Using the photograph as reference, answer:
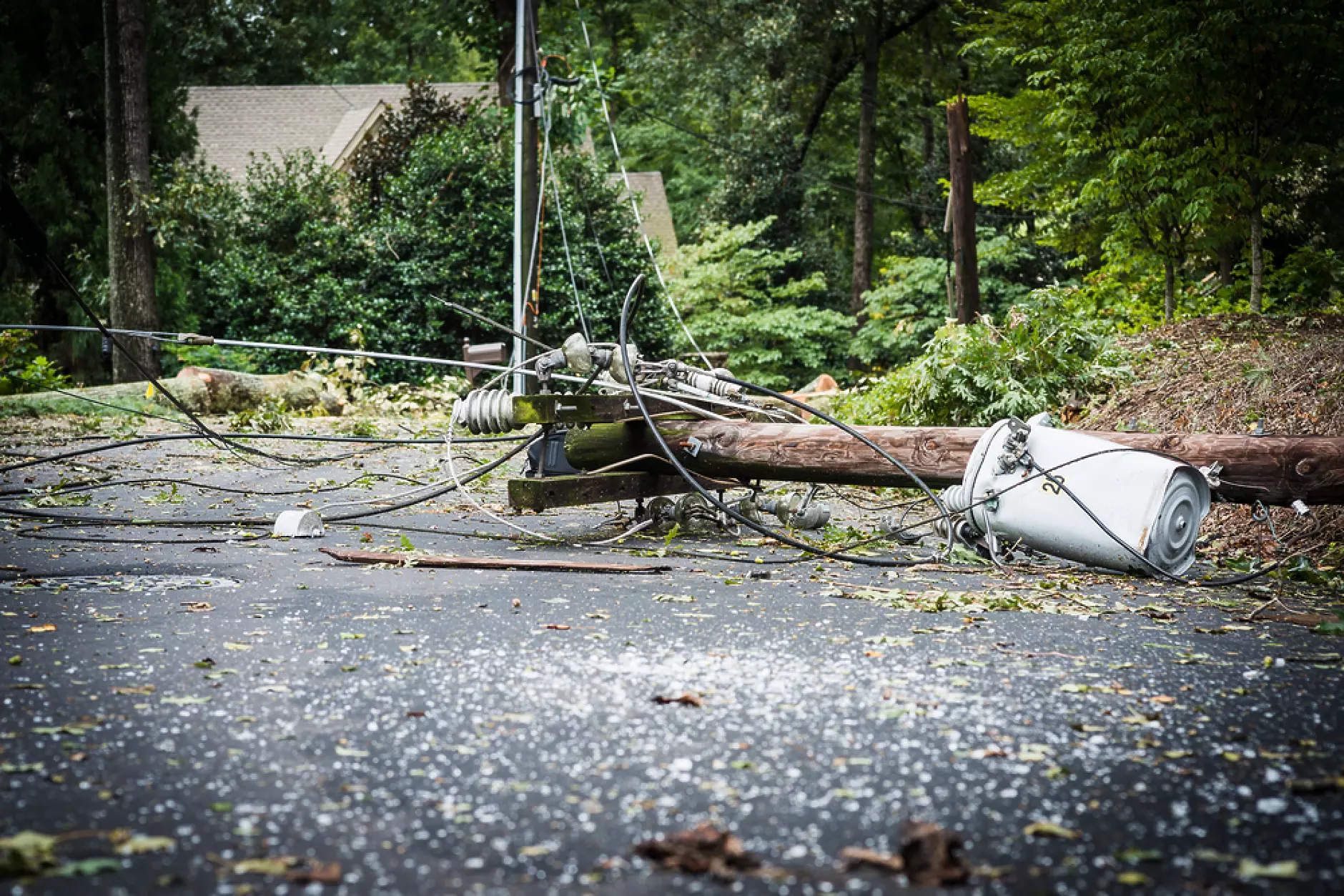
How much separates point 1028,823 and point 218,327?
58.7 ft

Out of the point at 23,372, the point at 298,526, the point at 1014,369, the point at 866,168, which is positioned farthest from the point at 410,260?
the point at 298,526

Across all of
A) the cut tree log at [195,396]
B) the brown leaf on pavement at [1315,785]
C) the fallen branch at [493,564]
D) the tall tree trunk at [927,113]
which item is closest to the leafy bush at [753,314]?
the tall tree trunk at [927,113]

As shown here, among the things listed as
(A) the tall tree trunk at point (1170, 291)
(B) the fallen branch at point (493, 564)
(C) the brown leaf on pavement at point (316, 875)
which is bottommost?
(B) the fallen branch at point (493, 564)

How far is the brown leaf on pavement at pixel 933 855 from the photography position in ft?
6.63

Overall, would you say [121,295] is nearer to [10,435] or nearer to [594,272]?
[10,435]

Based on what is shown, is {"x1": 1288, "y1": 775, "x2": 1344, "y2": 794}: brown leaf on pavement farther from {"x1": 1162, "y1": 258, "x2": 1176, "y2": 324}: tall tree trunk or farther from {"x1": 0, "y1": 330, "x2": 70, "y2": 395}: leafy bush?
{"x1": 0, "y1": 330, "x2": 70, "y2": 395}: leafy bush

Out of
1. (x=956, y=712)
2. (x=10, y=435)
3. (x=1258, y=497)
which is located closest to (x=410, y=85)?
(x=10, y=435)

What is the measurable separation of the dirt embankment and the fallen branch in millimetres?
3199

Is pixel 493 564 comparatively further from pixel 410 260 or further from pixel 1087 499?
pixel 410 260

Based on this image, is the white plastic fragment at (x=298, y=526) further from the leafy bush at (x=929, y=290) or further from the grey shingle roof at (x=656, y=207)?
the grey shingle roof at (x=656, y=207)

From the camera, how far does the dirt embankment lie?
6.32 metres

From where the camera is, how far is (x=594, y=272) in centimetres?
1853

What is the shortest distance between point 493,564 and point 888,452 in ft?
7.49

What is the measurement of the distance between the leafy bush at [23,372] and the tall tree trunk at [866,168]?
50.6ft
